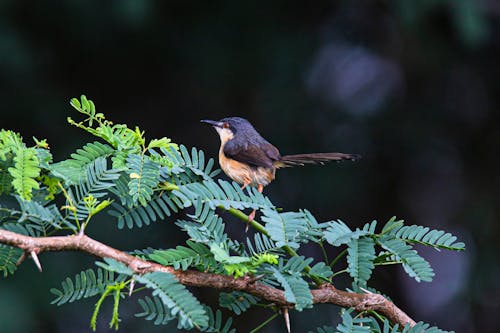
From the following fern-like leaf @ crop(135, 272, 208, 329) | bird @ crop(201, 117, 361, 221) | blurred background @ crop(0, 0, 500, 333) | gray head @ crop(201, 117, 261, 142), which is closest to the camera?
fern-like leaf @ crop(135, 272, 208, 329)

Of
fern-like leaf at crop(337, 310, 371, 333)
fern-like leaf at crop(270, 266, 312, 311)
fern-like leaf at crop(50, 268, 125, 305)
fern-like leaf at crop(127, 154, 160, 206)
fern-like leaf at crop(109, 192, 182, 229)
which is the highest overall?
fern-like leaf at crop(127, 154, 160, 206)

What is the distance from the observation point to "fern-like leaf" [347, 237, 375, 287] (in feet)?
6.03

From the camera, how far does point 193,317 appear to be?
1479 millimetres

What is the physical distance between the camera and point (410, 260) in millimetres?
1855

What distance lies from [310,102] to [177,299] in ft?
19.1

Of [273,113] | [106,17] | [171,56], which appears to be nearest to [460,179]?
[273,113]

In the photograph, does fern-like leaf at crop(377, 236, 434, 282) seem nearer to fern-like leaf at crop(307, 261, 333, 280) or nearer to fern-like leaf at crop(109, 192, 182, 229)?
fern-like leaf at crop(307, 261, 333, 280)

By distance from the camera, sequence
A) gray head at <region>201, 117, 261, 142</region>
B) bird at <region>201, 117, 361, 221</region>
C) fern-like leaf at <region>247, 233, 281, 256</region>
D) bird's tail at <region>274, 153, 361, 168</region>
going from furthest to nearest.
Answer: gray head at <region>201, 117, 261, 142</region>
bird at <region>201, 117, 361, 221</region>
bird's tail at <region>274, 153, 361, 168</region>
fern-like leaf at <region>247, 233, 281, 256</region>

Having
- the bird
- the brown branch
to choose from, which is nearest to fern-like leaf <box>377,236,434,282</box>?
the brown branch

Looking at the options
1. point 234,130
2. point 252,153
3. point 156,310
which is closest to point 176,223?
point 156,310

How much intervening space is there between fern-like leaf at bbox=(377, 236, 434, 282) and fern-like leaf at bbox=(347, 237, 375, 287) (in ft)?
0.17

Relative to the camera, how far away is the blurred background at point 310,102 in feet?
21.5

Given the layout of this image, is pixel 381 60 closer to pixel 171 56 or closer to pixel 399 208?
pixel 399 208

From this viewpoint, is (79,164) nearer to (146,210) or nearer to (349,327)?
(146,210)
